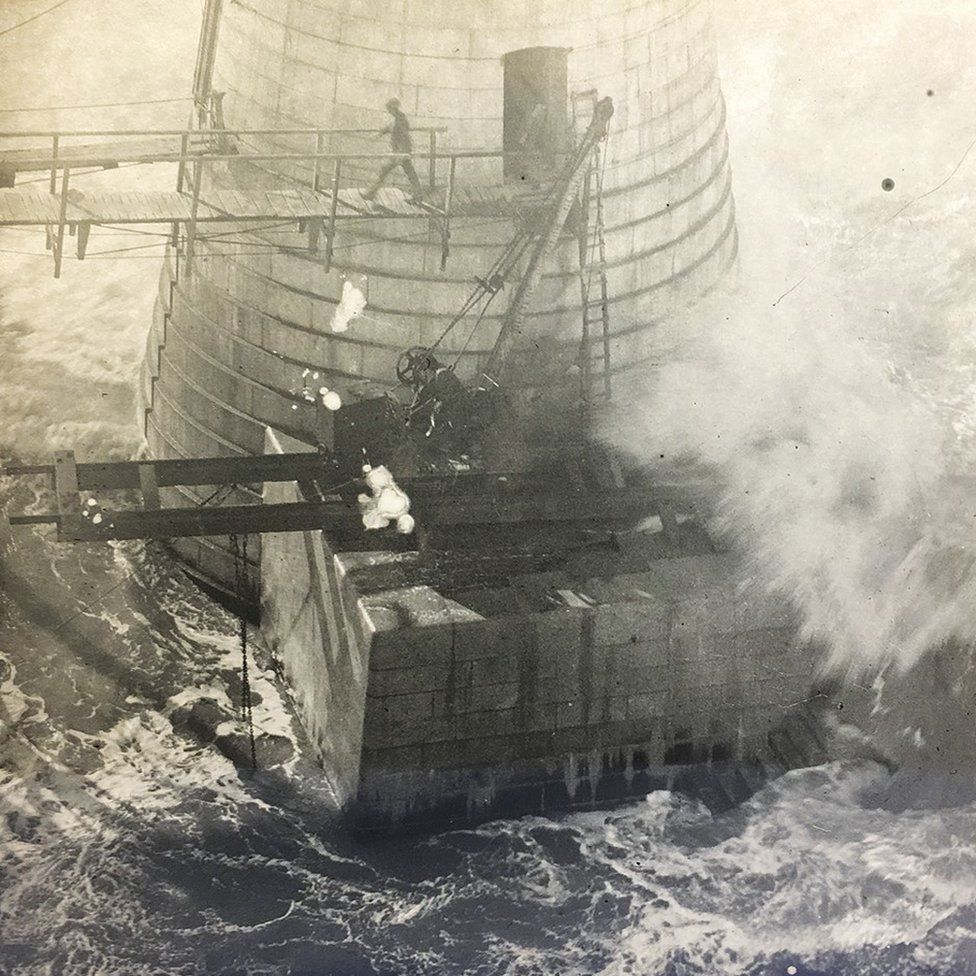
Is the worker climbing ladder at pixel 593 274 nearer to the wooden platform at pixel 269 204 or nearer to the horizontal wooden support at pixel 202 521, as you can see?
the wooden platform at pixel 269 204

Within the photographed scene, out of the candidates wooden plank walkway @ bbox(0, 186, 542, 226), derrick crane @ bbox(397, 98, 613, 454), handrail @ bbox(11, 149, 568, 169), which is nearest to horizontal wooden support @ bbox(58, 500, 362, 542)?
derrick crane @ bbox(397, 98, 613, 454)

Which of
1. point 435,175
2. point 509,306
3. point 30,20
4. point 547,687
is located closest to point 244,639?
point 547,687

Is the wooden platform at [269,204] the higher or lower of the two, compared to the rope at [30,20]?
lower

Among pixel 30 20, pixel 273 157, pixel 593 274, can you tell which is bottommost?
pixel 593 274

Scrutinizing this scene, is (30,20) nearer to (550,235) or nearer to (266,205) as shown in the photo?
(266,205)

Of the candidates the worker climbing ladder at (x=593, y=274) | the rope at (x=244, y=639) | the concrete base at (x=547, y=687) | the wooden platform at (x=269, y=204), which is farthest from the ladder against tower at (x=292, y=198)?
the concrete base at (x=547, y=687)

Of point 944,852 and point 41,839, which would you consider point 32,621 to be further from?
point 944,852
